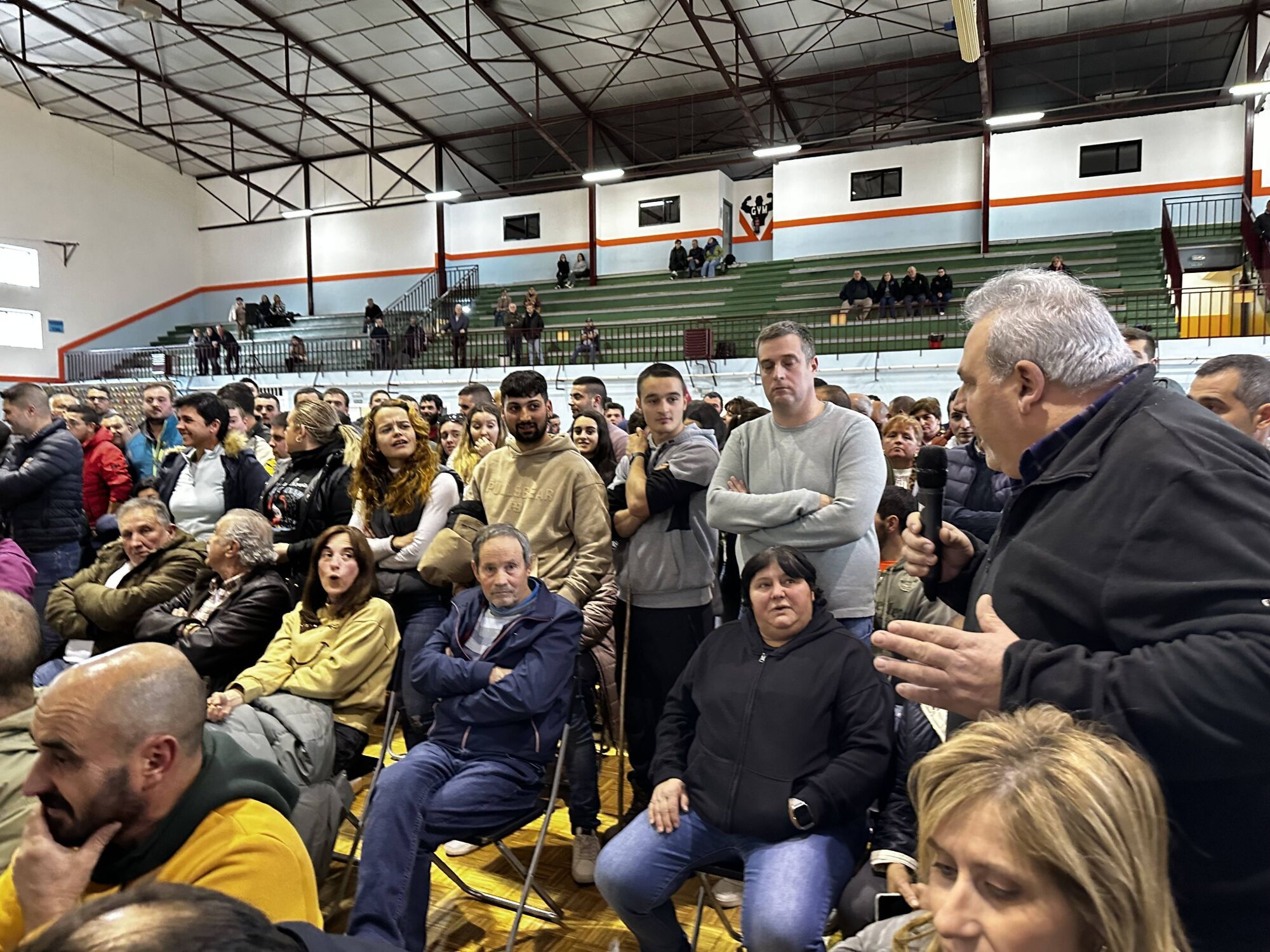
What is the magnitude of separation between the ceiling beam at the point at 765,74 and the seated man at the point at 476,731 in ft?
36.6

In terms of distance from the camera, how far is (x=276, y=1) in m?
12.3

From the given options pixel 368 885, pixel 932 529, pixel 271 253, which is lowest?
pixel 368 885

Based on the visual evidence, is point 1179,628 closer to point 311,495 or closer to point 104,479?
point 311,495

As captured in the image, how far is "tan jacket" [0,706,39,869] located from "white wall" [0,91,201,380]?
60.1ft

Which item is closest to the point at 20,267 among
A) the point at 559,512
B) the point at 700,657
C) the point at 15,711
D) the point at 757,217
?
the point at 757,217

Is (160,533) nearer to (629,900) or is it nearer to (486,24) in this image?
(629,900)

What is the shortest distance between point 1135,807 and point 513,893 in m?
2.24

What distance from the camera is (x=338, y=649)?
8.44ft

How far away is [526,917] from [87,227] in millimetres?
20320

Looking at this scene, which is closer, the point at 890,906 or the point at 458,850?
the point at 890,906

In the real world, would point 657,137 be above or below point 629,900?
above

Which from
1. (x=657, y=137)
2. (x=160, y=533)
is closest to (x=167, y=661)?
(x=160, y=533)

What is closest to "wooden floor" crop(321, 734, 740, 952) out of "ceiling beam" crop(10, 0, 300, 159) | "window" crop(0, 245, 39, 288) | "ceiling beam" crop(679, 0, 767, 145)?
"ceiling beam" crop(679, 0, 767, 145)

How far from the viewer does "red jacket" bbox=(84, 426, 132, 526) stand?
4.63 m
